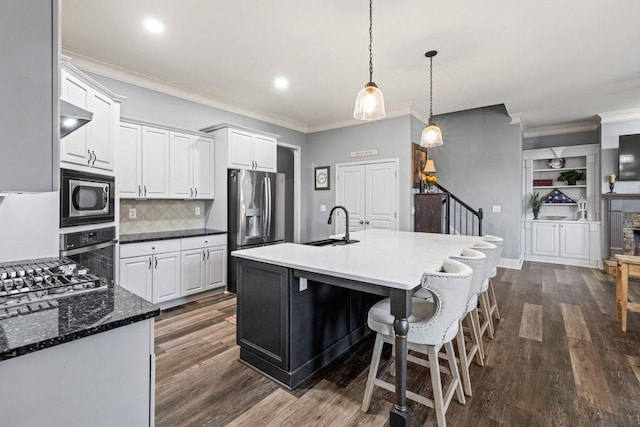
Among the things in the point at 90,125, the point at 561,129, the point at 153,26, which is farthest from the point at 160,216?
the point at 561,129

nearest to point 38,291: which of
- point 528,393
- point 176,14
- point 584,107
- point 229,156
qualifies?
point 176,14

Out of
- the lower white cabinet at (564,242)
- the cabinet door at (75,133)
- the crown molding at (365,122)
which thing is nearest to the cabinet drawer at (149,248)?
the cabinet door at (75,133)

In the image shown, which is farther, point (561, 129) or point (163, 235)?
point (561, 129)

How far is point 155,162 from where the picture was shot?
3686 millimetres

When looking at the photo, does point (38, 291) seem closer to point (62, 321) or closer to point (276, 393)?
point (62, 321)

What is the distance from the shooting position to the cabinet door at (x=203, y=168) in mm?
4113

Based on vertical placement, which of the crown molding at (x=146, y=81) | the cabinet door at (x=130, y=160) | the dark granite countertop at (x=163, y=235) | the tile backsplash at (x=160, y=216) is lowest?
the dark granite countertop at (x=163, y=235)

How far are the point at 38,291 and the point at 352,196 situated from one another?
4845 mm

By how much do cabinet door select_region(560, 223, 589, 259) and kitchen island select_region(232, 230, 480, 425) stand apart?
16.6 feet

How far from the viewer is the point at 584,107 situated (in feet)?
16.8

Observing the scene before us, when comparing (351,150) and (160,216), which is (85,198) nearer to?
(160,216)

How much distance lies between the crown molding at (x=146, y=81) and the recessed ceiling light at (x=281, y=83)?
39.9 inches

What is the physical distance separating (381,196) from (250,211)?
7.50 ft

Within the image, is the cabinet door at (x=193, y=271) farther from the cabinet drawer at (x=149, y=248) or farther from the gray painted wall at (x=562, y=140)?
the gray painted wall at (x=562, y=140)
